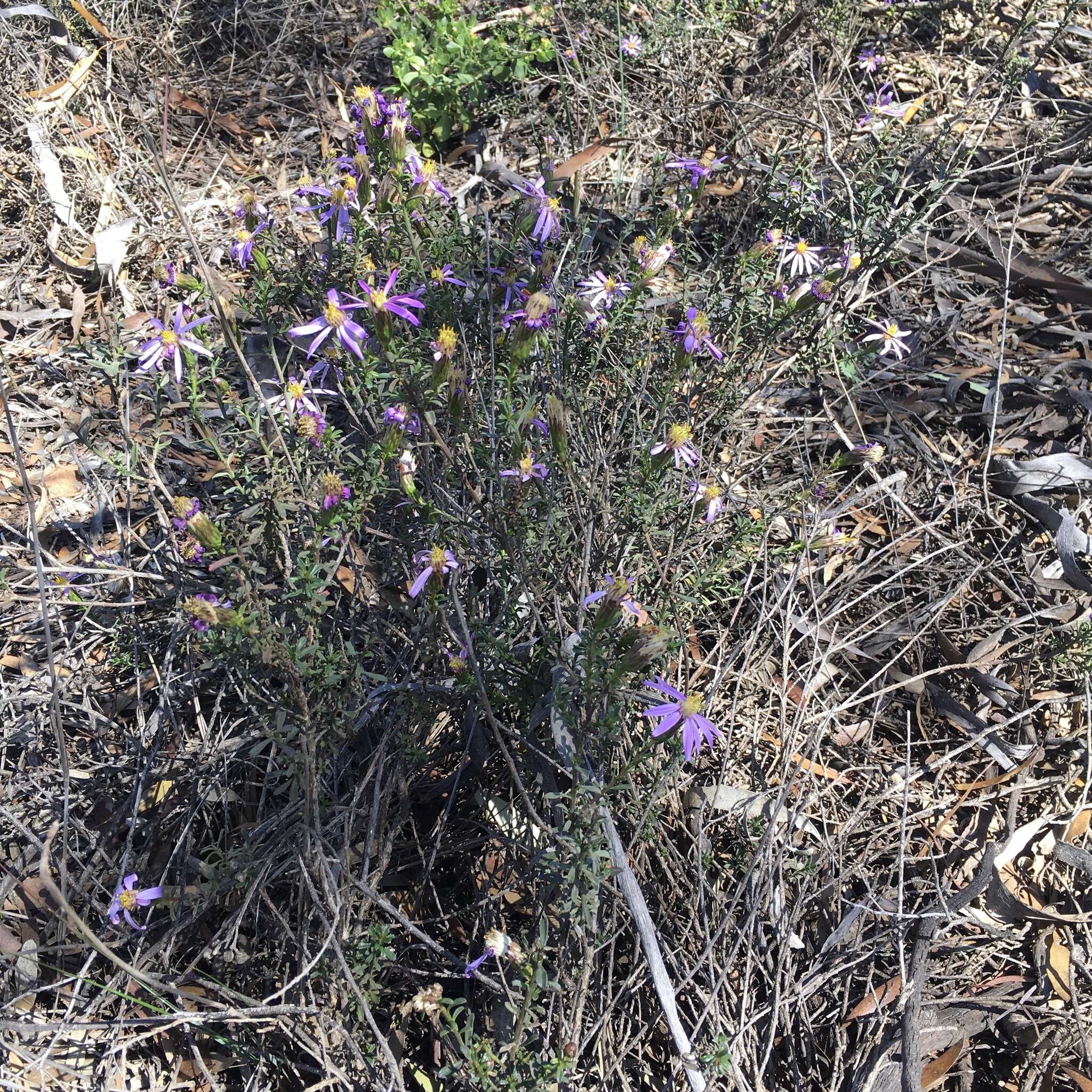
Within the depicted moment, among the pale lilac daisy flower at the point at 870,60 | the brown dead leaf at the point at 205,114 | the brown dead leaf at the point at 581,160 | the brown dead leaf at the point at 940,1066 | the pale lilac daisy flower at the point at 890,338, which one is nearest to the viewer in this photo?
the brown dead leaf at the point at 940,1066

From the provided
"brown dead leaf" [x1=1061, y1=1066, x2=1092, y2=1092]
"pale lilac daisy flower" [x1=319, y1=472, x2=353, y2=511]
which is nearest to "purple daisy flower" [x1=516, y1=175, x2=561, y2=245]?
"pale lilac daisy flower" [x1=319, y1=472, x2=353, y2=511]

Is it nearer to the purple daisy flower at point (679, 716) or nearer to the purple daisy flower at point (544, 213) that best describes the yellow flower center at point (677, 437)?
the purple daisy flower at point (679, 716)

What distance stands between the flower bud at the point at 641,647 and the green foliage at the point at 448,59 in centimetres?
271

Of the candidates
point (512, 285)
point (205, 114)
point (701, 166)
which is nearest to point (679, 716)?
point (512, 285)

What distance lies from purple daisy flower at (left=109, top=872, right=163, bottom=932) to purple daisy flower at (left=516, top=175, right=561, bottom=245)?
5.90 feet

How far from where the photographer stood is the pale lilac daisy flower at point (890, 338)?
2.77 meters

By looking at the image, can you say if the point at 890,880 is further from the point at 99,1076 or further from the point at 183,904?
the point at 99,1076

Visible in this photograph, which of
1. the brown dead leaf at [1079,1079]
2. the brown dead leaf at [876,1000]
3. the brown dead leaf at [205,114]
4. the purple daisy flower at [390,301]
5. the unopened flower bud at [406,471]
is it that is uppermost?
the purple daisy flower at [390,301]

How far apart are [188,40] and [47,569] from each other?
10.1ft

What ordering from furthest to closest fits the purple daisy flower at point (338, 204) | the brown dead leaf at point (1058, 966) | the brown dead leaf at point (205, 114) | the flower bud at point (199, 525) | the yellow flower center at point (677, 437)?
1. the brown dead leaf at point (205, 114)
2. the purple daisy flower at point (338, 204)
3. the yellow flower center at point (677, 437)
4. the brown dead leaf at point (1058, 966)
5. the flower bud at point (199, 525)

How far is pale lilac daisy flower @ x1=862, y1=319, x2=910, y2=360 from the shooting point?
9.09ft

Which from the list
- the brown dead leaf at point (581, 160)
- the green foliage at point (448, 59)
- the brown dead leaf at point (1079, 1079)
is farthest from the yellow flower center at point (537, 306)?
the green foliage at point (448, 59)

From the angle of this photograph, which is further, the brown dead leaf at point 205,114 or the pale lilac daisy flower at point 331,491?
the brown dead leaf at point 205,114

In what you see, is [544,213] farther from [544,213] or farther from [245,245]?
[245,245]
